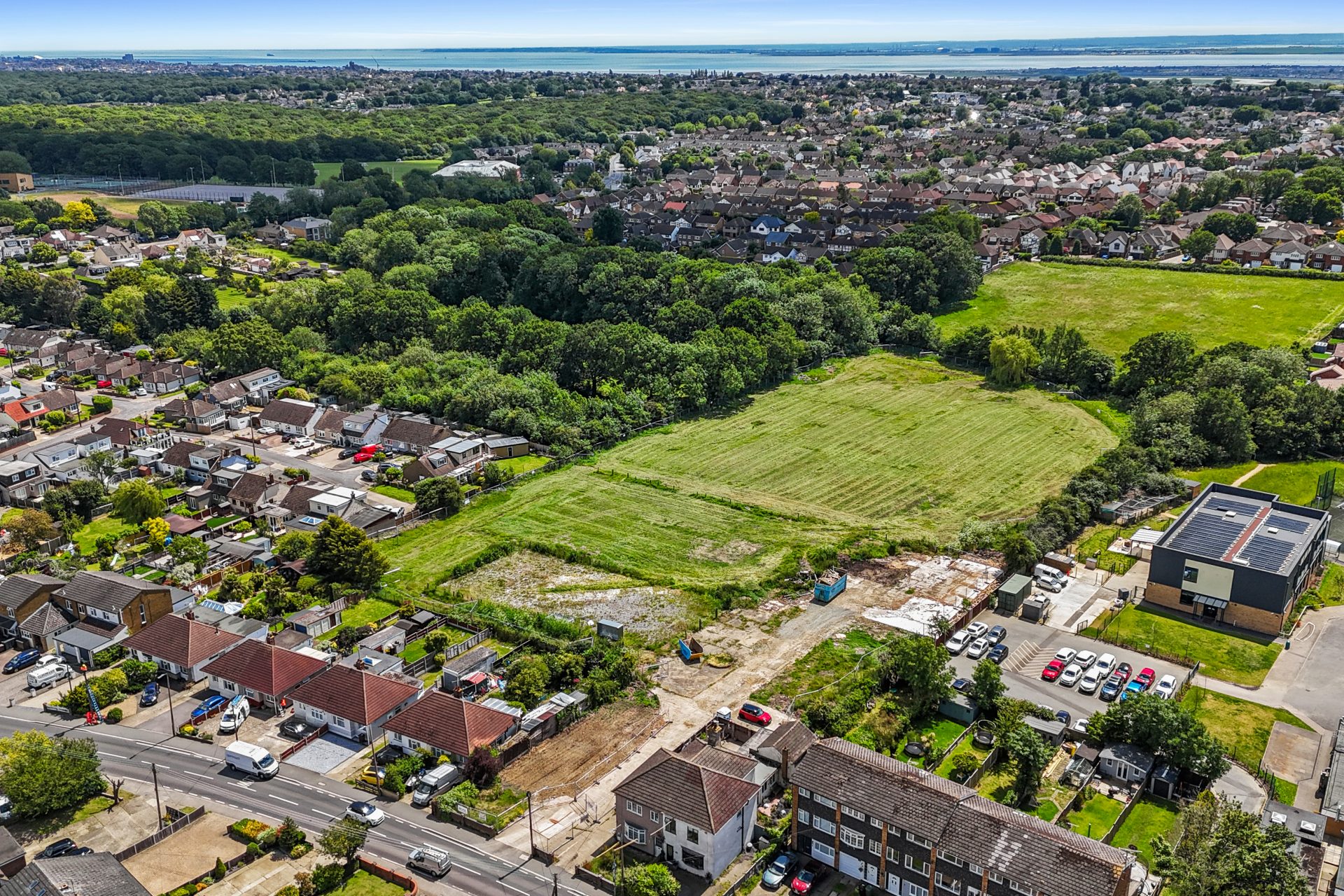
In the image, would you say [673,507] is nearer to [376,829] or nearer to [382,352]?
[376,829]

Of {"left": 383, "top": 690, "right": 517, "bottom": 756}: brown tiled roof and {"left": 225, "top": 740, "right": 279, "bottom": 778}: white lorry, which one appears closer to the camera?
{"left": 225, "top": 740, "right": 279, "bottom": 778}: white lorry

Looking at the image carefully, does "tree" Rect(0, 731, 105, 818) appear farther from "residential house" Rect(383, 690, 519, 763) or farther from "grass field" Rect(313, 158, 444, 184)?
"grass field" Rect(313, 158, 444, 184)

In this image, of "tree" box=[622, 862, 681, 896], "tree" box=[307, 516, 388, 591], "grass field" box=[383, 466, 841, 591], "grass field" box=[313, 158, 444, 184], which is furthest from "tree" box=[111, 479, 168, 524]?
"grass field" box=[313, 158, 444, 184]

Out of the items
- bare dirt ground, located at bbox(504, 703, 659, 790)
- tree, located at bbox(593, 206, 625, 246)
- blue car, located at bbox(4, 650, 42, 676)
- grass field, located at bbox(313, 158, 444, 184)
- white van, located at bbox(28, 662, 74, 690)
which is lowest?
bare dirt ground, located at bbox(504, 703, 659, 790)

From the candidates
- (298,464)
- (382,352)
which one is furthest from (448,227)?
(298,464)

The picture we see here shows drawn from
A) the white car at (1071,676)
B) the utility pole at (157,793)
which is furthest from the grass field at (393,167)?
the white car at (1071,676)

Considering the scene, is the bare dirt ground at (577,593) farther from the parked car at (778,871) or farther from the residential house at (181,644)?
the parked car at (778,871)
